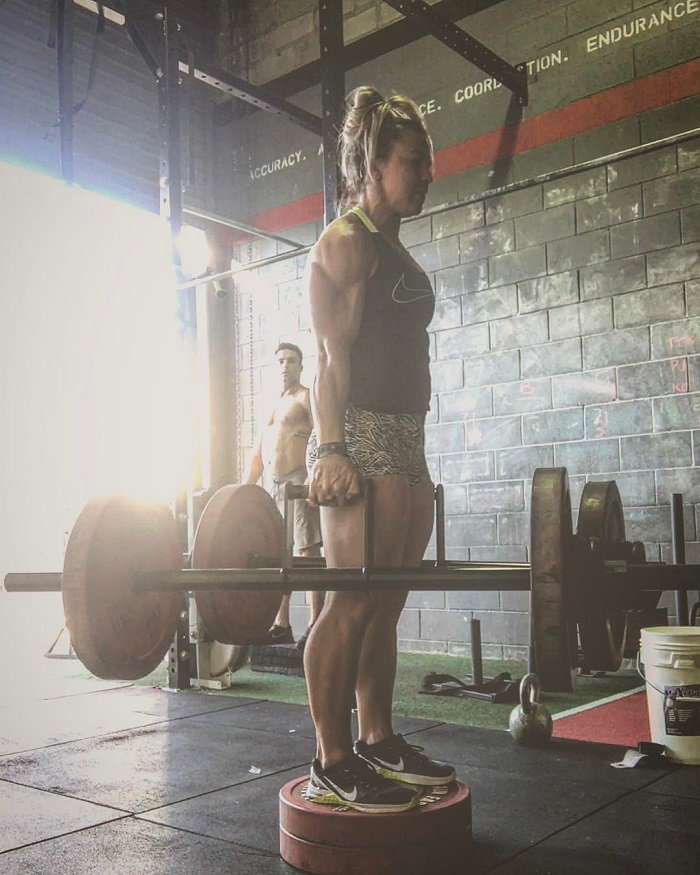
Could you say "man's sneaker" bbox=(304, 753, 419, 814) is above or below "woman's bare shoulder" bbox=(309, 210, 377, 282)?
below

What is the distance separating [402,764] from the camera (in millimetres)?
1707

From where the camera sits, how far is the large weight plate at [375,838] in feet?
5.10

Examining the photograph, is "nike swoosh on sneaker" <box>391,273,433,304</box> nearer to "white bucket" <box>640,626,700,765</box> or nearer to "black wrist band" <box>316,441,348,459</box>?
"black wrist band" <box>316,441,348,459</box>

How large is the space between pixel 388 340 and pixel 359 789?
87cm

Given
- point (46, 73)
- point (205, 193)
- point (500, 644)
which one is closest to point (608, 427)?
point (500, 644)

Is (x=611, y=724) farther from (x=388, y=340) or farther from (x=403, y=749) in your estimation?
(x=388, y=340)

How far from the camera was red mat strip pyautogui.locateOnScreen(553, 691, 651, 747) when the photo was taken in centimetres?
276

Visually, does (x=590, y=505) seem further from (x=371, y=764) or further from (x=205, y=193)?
(x=205, y=193)

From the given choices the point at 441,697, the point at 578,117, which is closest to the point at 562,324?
the point at 578,117

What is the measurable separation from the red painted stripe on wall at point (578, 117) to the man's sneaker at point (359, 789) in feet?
11.9

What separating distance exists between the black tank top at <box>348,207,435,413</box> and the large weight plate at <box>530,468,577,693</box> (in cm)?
49

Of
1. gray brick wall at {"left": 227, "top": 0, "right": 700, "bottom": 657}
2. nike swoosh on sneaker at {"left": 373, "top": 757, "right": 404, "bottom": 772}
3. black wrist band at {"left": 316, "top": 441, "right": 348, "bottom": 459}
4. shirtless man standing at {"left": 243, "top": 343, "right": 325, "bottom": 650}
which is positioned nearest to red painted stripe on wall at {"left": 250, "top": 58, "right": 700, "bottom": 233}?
gray brick wall at {"left": 227, "top": 0, "right": 700, "bottom": 657}

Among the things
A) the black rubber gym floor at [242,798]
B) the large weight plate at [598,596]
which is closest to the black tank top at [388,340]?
the large weight plate at [598,596]

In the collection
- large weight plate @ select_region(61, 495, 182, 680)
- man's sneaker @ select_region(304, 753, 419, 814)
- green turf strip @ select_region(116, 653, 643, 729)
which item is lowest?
green turf strip @ select_region(116, 653, 643, 729)
